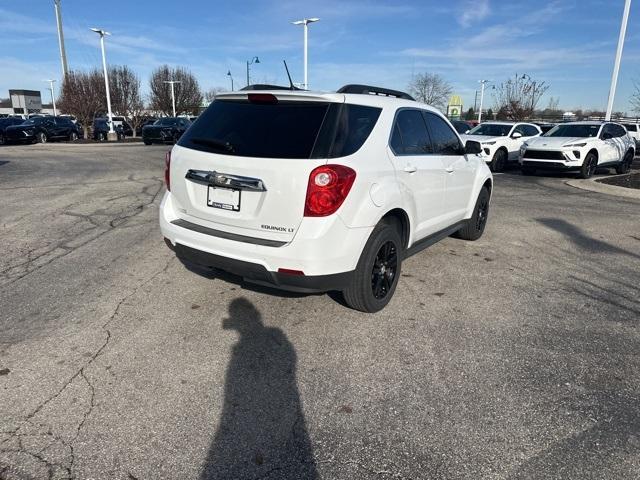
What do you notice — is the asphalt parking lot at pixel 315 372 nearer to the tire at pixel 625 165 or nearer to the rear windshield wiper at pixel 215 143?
the rear windshield wiper at pixel 215 143

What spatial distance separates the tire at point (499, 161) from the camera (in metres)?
15.4

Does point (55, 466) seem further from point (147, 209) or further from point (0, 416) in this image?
point (147, 209)

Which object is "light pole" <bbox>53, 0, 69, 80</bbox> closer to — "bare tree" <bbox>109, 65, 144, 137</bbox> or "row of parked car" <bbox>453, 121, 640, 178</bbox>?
"bare tree" <bbox>109, 65, 144, 137</bbox>

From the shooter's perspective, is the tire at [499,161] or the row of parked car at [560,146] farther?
the tire at [499,161]

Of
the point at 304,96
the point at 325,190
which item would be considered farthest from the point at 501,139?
the point at 325,190

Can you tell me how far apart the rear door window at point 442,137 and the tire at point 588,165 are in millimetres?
9901

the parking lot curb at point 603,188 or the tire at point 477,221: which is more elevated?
the tire at point 477,221

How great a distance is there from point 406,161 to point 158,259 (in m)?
3.09

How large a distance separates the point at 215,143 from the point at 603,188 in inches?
451

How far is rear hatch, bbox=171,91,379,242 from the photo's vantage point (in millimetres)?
3371

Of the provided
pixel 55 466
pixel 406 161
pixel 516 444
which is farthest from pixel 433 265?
pixel 55 466

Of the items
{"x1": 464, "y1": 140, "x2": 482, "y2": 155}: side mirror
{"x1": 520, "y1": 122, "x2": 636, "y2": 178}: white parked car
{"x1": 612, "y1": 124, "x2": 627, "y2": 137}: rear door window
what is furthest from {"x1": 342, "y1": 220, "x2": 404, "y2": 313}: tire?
{"x1": 612, "y1": 124, "x2": 627, "y2": 137}: rear door window

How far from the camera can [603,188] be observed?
12.0 meters

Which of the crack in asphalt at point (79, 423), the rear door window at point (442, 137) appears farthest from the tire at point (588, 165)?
the crack in asphalt at point (79, 423)
